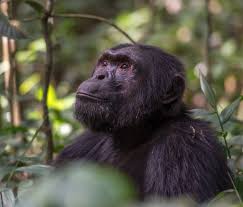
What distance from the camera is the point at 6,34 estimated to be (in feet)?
13.2

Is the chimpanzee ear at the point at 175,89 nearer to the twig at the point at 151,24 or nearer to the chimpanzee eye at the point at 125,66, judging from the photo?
the chimpanzee eye at the point at 125,66

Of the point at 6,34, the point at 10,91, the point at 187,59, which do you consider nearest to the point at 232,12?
the point at 187,59

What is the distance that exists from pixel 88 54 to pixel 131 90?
630 cm

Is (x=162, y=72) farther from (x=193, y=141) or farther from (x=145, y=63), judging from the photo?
(x=193, y=141)

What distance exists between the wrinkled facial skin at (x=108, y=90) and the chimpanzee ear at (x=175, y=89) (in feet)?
0.78

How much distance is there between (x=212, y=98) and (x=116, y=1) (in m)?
8.80

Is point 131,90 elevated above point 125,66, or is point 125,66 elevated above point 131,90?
point 125,66

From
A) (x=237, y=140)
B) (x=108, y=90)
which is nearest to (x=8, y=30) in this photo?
(x=108, y=90)

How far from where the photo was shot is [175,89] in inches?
164

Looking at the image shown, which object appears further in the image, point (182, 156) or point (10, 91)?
point (10, 91)

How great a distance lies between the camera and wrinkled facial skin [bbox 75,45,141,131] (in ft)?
12.7

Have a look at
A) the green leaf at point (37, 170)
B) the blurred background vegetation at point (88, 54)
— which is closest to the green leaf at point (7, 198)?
the green leaf at point (37, 170)

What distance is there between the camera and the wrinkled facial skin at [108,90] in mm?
3859

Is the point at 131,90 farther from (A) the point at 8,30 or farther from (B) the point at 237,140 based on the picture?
(A) the point at 8,30
